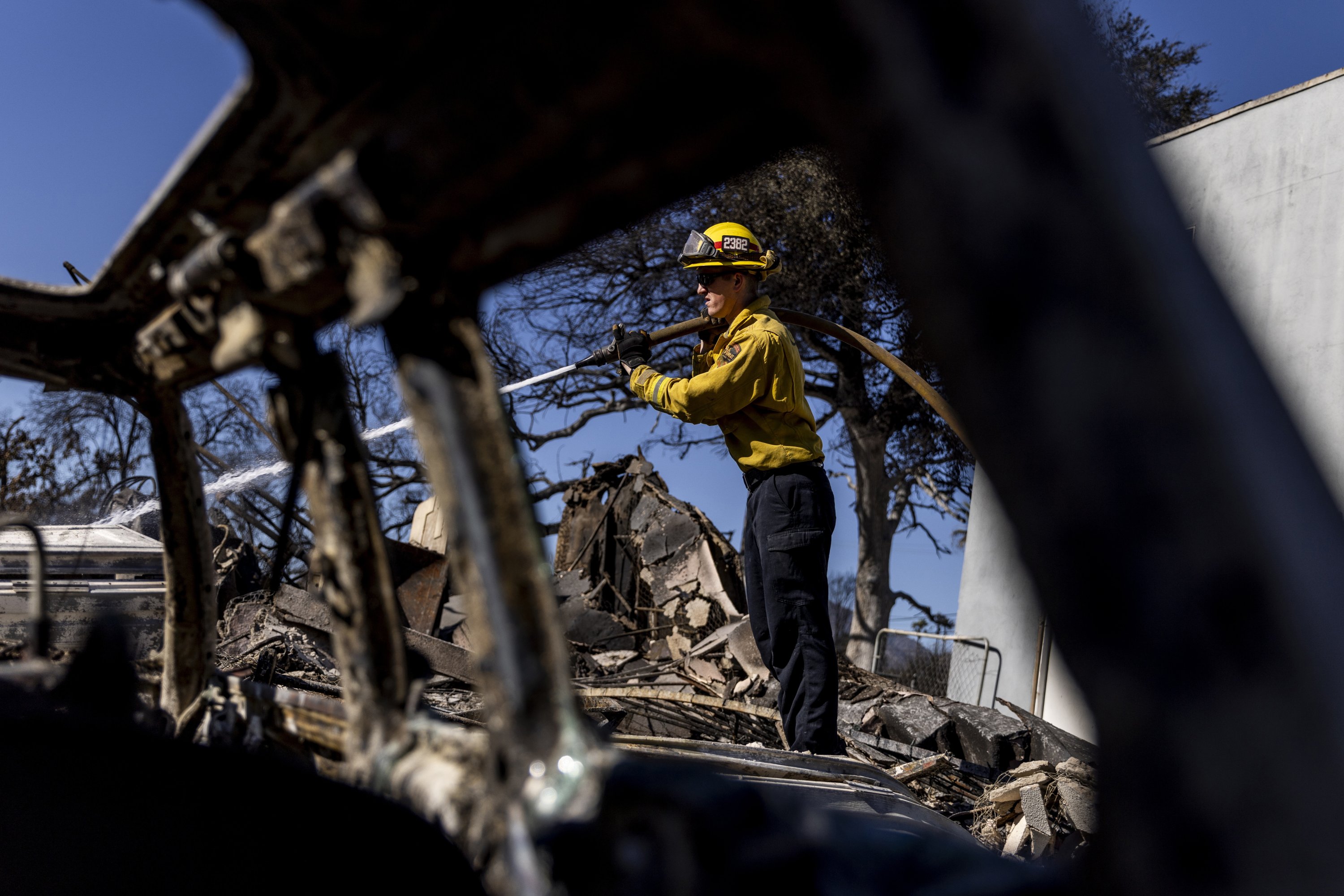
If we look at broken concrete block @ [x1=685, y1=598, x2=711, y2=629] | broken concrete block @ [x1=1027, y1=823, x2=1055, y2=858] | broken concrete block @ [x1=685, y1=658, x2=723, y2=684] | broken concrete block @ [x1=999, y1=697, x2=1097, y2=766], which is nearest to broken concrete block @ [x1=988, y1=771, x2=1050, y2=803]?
broken concrete block @ [x1=1027, y1=823, x2=1055, y2=858]

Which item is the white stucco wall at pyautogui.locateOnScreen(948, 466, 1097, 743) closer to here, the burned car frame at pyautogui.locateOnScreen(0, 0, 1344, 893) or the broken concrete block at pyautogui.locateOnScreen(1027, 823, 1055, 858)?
the broken concrete block at pyautogui.locateOnScreen(1027, 823, 1055, 858)

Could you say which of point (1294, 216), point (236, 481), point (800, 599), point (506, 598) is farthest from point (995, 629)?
point (506, 598)

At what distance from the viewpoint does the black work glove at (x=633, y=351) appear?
16.5 ft

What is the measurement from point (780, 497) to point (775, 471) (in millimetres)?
145

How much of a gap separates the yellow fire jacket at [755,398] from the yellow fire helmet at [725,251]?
29cm

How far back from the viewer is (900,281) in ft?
1.80

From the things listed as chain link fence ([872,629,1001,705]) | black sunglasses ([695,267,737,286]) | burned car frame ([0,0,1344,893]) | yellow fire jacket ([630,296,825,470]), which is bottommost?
chain link fence ([872,629,1001,705])

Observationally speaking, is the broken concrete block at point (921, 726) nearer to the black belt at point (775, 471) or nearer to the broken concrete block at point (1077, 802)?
the broken concrete block at point (1077, 802)

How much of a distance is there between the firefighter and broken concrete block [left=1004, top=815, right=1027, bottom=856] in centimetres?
80

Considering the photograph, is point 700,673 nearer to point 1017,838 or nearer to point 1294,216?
point 1017,838

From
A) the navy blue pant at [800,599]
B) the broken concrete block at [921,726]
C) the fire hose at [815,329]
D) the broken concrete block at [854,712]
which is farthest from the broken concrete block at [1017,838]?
the broken concrete block at [854,712]

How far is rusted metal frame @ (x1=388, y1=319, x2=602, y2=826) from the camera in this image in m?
0.62

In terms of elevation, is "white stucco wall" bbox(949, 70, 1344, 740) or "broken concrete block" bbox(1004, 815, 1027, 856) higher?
"white stucco wall" bbox(949, 70, 1344, 740)

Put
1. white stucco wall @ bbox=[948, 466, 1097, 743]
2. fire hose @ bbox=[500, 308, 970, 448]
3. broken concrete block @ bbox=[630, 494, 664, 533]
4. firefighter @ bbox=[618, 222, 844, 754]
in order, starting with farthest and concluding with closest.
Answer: broken concrete block @ bbox=[630, 494, 664, 533], white stucco wall @ bbox=[948, 466, 1097, 743], fire hose @ bbox=[500, 308, 970, 448], firefighter @ bbox=[618, 222, 844, 754]
